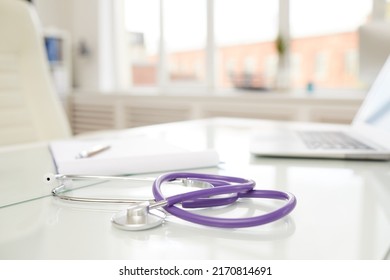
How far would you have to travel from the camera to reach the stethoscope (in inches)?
13.8

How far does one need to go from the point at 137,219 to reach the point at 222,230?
3.0 inches

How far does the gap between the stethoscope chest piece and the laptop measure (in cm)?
41

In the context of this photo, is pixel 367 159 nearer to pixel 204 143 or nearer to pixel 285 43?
pixel 204 143

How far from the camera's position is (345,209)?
1.41 ft

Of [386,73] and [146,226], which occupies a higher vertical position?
[386,73]

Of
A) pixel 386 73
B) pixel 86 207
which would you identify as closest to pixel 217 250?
pixel 86 207

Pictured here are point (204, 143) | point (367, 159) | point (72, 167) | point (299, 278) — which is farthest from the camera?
point (204, 143)

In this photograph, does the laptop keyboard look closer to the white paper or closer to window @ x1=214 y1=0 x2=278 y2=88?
the white paper

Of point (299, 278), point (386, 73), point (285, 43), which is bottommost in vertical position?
point (299, 278)

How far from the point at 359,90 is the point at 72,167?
2.41 m

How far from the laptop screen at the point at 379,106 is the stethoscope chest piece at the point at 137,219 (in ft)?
1.96

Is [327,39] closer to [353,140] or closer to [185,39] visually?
[185,39]

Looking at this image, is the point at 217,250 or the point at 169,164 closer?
the point at 217,250

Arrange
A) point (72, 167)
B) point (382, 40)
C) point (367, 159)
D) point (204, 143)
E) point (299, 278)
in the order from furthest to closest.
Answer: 1. point (382, 40)
2. point (204, 143)
3. point (367, 159)
4. point (72, 167)
5. point (299, 278)
